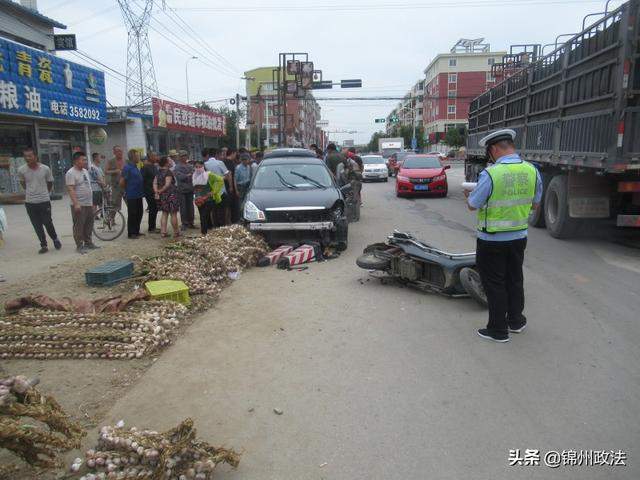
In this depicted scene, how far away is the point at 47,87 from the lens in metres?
18.8

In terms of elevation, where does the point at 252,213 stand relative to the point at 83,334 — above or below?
above

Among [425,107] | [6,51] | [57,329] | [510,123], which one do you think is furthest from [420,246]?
[425,107]

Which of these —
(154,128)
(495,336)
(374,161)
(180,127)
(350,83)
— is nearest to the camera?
(495,336)

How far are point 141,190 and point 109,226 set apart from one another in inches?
43.0

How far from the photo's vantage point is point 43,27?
23375 millimetres

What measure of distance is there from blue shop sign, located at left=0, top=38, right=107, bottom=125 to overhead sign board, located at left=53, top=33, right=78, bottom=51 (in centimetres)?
303

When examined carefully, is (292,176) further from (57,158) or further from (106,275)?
(57,158)

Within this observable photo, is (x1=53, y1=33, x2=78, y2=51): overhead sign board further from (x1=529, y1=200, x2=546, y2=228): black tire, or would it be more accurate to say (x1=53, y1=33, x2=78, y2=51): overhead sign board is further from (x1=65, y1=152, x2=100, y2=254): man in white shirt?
(x1=529, y1=200, x2=546, y2=228): black tire

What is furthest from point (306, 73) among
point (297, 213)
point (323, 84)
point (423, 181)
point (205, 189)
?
point (297, 213)

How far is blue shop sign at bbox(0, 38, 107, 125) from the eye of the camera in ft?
54.6

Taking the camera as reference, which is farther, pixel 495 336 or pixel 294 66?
pixel 294 66

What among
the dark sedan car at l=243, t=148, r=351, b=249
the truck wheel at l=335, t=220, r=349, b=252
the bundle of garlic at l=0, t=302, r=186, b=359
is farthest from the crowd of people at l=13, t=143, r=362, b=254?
the bundle of garlic at l=0, t=302, r=186, b=359

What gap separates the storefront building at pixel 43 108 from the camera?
16938mm

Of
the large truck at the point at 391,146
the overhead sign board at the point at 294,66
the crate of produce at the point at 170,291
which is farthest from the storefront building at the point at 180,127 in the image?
the crate of produce at the point at 170,291
